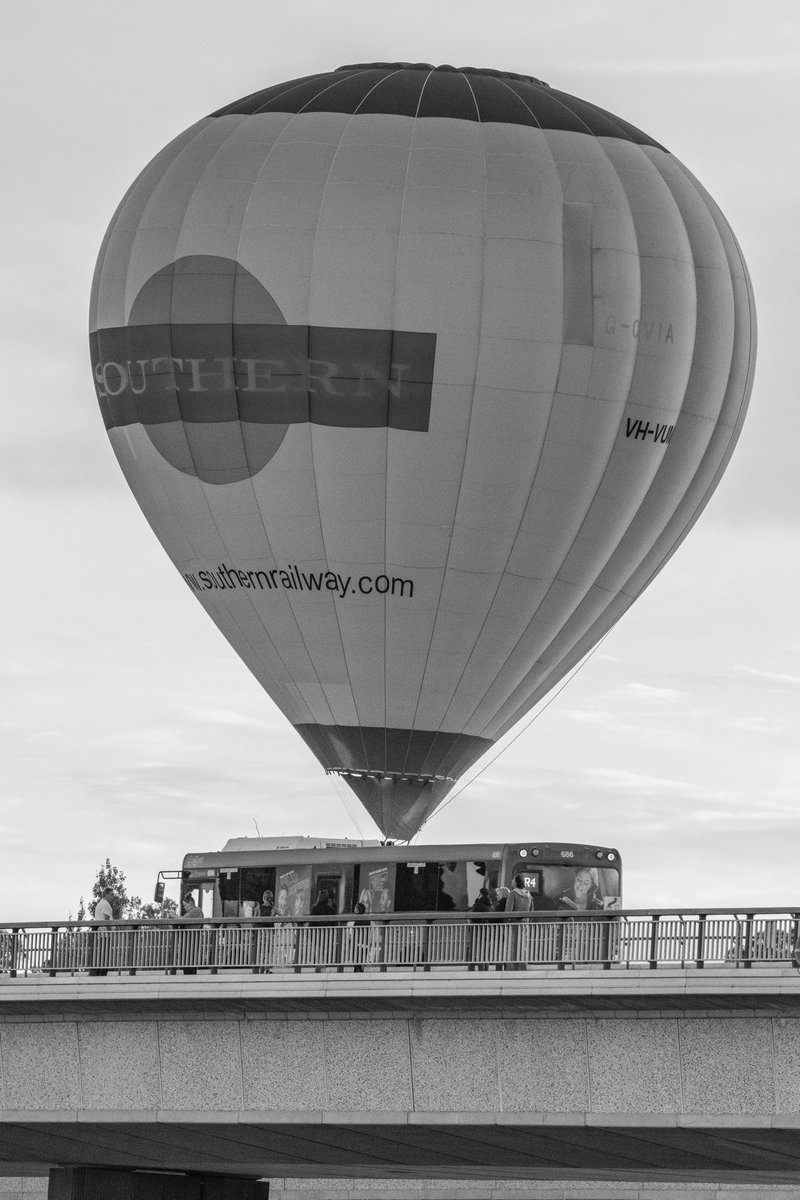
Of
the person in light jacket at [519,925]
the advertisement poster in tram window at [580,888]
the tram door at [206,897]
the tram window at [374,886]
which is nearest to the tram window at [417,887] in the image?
the tram window at [374,886]

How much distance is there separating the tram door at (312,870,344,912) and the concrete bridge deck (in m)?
5.65

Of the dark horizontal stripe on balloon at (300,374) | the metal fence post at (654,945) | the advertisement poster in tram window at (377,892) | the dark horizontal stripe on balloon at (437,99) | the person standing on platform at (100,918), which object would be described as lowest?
the metal fence post at (654,945)

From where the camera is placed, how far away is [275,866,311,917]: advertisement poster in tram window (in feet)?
184

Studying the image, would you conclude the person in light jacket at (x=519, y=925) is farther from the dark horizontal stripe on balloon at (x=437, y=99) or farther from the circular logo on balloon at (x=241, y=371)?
the dark horizontal stripe on balloon at (x=437, y=99)

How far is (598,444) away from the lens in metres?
59.6

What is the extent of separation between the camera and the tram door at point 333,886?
55787mm

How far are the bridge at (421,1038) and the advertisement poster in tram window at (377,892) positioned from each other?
5.37 metres

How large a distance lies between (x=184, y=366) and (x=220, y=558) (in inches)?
193

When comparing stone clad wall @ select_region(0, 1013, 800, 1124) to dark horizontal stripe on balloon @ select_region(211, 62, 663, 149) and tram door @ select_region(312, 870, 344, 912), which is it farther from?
dark horizontal stripe on balloon @ select_region(211, 62, 663, 149)

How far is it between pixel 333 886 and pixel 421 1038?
421 inches

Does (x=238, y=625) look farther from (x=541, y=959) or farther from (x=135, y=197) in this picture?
A: (x=541, y=959)

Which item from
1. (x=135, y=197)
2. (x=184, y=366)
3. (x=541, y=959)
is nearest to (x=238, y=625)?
(x=184, y=366)

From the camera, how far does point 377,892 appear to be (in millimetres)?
55094

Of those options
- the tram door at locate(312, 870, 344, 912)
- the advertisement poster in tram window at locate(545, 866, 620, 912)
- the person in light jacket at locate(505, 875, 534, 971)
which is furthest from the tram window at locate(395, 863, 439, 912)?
the person in light jacket at locate(505, 875, 534, 971)
